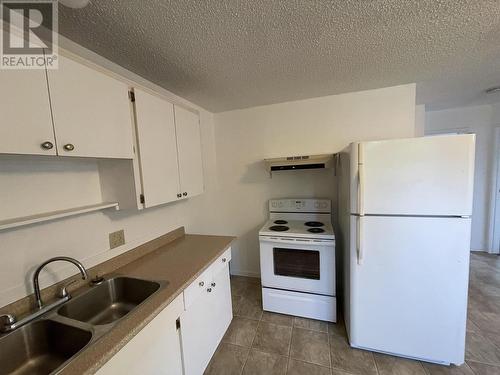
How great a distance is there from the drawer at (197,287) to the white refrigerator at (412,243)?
45.4 inches

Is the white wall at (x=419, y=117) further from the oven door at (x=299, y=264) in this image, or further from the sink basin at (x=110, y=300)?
the sink basin at (x=110, y=300)

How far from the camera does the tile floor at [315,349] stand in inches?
62.9

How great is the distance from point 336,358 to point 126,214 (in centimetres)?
204

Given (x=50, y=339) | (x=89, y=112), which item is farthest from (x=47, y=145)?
(x=50, y=339)

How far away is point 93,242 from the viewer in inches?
54.9

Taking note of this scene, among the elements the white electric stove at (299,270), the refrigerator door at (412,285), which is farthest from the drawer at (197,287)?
the refrigerator door at (412,285)

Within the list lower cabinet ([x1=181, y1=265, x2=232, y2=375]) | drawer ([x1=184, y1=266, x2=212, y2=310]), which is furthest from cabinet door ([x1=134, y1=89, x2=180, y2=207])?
lower cabinet ([x1=181, y1=265, x2=232, y2=375])

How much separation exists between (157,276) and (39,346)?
0.57 metres

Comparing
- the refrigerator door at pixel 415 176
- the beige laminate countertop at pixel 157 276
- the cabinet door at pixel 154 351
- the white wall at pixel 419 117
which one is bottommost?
the cabinet door at pixel 154 351

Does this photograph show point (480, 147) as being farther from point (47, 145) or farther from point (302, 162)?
point (47, 145)

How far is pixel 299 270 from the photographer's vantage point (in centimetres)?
216

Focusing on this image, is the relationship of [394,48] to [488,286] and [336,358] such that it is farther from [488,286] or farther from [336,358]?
[488,286]

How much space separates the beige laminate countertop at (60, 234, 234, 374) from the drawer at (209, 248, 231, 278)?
2.8 inches

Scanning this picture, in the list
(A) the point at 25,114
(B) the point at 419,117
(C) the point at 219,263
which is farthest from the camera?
(B) the point at 419,117
